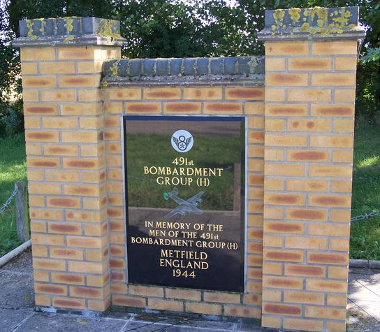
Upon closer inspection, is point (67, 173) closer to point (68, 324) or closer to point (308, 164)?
point (68, 324)

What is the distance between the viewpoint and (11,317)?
435cm

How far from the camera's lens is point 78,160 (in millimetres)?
4180

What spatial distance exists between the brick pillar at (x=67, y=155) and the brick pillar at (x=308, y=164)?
1285 mm

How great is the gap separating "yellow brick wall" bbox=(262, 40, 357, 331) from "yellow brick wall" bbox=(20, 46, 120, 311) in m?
1.28

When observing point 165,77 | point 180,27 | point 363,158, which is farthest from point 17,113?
point 165,77

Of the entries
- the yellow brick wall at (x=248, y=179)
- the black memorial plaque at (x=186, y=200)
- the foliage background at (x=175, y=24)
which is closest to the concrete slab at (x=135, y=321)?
the yellow brick wall at (x=248, y=179)

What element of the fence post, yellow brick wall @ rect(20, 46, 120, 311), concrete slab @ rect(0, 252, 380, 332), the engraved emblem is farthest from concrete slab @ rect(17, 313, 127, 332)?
the fence post

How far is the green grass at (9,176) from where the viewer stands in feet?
A: 20.7

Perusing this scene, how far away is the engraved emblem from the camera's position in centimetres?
407

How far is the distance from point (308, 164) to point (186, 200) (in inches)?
38.2

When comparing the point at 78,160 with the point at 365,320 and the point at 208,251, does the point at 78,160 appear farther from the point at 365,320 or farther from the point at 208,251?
the point at 365,320

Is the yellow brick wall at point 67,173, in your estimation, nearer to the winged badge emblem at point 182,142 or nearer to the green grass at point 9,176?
the winged badge emblem at point 182,142

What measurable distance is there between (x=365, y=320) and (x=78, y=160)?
2525 millimetres

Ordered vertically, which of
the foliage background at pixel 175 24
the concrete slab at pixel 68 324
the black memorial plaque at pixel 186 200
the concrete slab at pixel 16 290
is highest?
the foliage background at pixel 175 24
